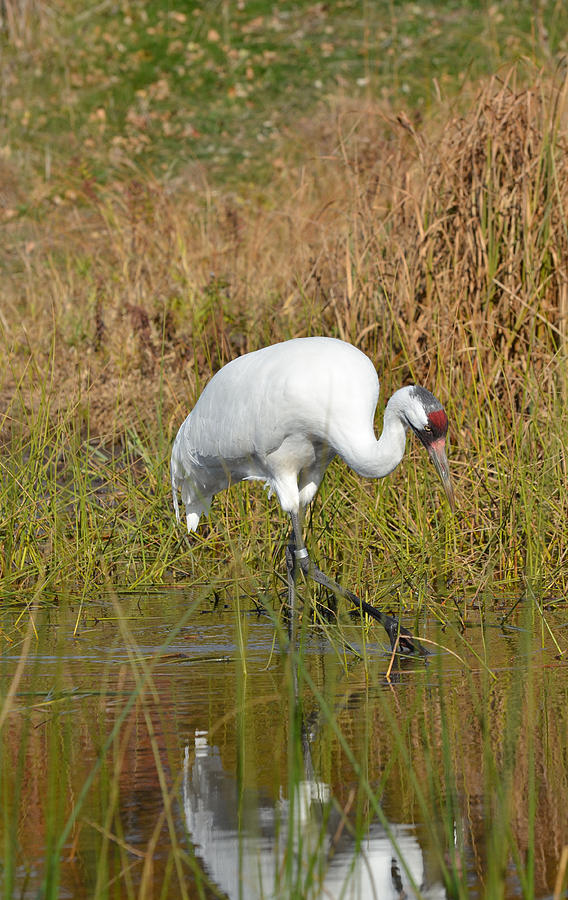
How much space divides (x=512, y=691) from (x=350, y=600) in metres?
1.19

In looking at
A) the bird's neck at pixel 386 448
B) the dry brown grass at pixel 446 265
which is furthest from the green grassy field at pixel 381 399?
the bird's neck at pixel 386 448

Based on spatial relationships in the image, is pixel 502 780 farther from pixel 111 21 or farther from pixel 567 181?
pixel 111 21

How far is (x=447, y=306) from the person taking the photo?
6.66 m

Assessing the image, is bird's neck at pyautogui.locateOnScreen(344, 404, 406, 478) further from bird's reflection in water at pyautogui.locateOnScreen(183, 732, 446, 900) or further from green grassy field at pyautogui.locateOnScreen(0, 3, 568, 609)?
bird's reflection in water at pyautogui.locateOnScreen(183, 732, 446, 900)

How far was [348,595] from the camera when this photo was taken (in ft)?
16.8

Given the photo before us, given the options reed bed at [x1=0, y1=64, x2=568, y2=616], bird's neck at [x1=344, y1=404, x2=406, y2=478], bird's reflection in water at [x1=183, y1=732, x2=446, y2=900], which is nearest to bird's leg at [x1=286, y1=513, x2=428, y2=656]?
reed bed at [x1=0, y1=64, x2=568, y2=616]

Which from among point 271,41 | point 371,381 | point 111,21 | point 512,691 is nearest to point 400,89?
point 271,41

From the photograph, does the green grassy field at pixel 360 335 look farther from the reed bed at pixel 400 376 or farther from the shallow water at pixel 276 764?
the shallow water at pixel 276 764

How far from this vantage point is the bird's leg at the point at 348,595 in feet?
15.8

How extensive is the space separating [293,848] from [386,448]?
8.41ft

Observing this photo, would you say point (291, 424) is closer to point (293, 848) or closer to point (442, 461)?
point (442, 461)

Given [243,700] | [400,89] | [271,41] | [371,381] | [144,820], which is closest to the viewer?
[144,820]

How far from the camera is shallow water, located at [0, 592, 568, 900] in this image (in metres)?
2.80

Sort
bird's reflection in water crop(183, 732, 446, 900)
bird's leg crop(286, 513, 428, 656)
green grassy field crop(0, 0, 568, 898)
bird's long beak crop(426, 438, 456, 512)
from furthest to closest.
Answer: bird's long beak crop(426, 438, 456, 512) → bird's leg crop(286, 513, 428, 656) → green grassy field crop(0, 0, 568, 898) → bird's reflection in water crop(183, 732, 446, 900)
